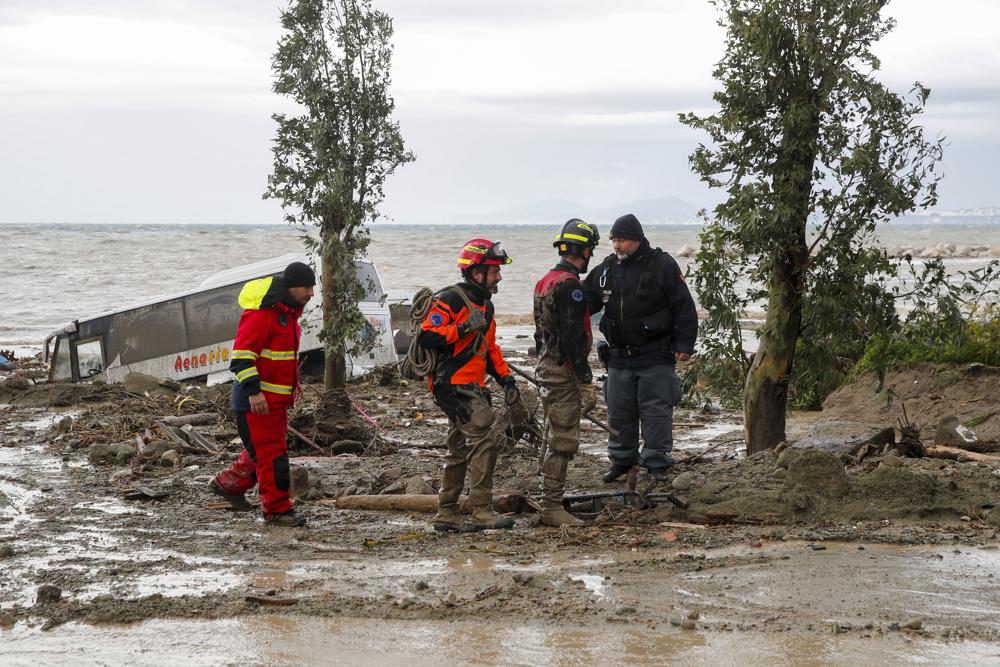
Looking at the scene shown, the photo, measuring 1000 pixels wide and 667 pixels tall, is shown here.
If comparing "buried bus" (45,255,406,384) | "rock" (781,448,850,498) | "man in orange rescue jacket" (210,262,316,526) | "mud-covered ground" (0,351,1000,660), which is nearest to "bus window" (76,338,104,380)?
"buried bus" (45,255,406,384)

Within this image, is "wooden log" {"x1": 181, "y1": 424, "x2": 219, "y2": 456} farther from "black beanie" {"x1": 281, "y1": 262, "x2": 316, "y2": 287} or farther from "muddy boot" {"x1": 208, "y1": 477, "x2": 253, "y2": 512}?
"black beanie" {"x1": 281, "y1": 262, "x2": 316, "y2": 287}

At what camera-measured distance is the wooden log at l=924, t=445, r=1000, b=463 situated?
8727 mm

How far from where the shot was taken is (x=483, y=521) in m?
7.50

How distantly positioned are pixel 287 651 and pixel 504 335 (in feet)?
67.4

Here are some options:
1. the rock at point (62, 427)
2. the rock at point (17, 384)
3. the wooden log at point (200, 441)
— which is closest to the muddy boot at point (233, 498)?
the wooden log at point (200, 441)

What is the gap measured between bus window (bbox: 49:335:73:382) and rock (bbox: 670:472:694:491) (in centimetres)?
1293

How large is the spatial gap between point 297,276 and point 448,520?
6.59 feet

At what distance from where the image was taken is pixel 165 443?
10922 mm

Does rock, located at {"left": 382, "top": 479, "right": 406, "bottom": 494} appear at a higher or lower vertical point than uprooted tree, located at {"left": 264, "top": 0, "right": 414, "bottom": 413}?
lower

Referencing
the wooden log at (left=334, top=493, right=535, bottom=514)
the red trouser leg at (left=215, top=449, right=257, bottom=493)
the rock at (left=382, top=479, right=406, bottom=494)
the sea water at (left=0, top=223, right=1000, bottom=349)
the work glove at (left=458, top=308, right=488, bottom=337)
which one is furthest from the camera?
the sea water at (left=0, top=223, right=1000, bottom=349)

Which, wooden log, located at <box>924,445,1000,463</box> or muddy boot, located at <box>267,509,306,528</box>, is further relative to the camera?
wooden log, located at <box>924,445,1000,463</box>

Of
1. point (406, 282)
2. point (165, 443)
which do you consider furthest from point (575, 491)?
point (406, 282)

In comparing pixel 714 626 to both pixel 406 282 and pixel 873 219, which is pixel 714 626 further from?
pixel 406 282

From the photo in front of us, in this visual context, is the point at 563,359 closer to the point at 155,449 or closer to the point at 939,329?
the point at 939,329
